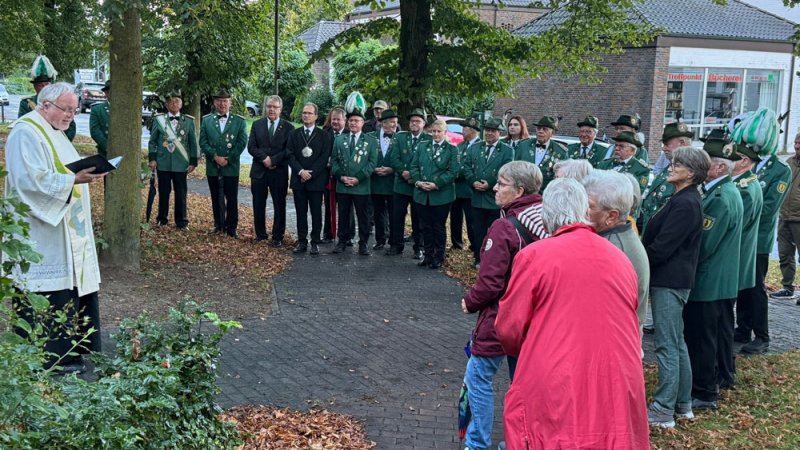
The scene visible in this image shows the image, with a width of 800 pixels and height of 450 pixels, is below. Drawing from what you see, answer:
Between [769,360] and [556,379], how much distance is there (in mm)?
5439

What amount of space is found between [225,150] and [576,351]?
10118mm

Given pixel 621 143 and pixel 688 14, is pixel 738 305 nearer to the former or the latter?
pixel 621 143

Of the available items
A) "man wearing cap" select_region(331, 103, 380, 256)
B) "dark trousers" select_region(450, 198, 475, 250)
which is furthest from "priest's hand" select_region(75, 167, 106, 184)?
"dark trousers" select_region(450, 198, 475, 250)

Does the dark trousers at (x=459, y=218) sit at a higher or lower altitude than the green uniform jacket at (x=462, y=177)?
lower

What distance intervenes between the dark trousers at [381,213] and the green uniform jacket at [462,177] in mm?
1192

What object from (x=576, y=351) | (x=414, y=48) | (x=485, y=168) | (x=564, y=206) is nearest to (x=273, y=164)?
(x=485, y=168)

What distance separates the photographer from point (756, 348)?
818cm

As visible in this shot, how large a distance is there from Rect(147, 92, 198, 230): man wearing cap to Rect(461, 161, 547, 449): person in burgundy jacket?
8.85m

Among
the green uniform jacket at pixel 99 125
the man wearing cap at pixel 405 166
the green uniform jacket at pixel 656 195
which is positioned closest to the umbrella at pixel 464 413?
the green uniform jacket at pixel 656 195

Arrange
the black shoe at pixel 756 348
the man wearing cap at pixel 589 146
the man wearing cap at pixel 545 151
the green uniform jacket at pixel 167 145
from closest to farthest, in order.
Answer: the black shoe at pixel 756 348
the man wearing cap at pixel 589 146
the man wearing cap at pixel 545 151
the green uniform jacket at pixel 167 145

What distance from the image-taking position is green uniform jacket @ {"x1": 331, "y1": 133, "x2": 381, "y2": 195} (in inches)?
460

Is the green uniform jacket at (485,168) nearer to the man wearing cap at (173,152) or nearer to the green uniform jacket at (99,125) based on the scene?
the man wearing cap at (173,152)

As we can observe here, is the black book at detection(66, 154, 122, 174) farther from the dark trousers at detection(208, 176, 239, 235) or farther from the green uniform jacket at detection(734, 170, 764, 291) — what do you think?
the dark trousers at detection(208, 176, 239, 235)

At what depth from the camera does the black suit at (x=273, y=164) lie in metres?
12.1
